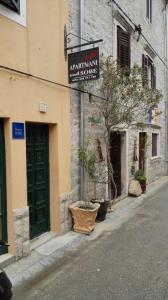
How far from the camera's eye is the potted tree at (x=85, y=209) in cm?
598

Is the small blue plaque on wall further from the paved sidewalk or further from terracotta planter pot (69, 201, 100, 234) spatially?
terracotta planter pot (69, 201, 100, 234)

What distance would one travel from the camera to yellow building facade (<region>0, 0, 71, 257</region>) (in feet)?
15.0

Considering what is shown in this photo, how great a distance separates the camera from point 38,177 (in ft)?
18.5

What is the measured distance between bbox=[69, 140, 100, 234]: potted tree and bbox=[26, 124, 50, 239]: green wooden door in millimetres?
590

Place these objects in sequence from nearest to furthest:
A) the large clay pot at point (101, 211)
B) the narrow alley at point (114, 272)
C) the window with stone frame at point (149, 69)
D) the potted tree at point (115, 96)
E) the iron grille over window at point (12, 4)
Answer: the narrow alley at point (114, 272)
the iron grille over window at point (12, 4)
the large clay pot at point (101, 211)
the potted tree at point (115, 96)
the window with stone frame at point (149, 69)

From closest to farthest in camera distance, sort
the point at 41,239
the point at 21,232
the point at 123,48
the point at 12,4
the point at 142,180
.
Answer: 1. the point at 12,4
2. the point at 21,232
3. the point at 41,239
4. the point at 123,48
5. the point at 142,180

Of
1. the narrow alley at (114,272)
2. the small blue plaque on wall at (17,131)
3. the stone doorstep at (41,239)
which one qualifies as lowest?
the narrow alley at (114,272)

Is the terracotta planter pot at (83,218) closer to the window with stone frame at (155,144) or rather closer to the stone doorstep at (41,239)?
the stone doorstep at (41,239)

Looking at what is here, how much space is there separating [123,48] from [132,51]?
888 mm

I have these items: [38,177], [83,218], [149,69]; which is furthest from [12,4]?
[149,69]

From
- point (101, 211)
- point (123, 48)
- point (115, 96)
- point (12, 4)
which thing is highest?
point (123, 48)

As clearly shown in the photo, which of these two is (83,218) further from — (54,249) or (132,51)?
(132,51)

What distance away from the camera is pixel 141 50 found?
1104 centimetres

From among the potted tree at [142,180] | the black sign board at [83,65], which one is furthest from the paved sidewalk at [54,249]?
the black sign board at [83,65]
